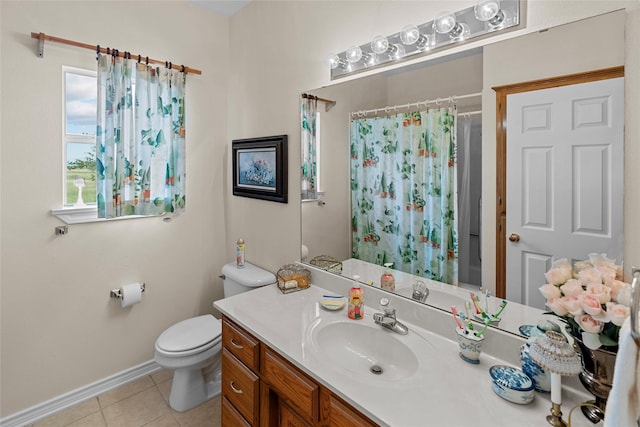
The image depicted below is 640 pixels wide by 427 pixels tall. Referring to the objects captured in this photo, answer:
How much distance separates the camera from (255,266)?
246cm

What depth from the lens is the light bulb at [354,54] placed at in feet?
5.37

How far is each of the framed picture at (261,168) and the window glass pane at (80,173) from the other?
0.93 metres

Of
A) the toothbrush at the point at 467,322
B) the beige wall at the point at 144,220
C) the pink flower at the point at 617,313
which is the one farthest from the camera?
the beige wall at the point at 144,220

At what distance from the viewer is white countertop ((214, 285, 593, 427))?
90 cm

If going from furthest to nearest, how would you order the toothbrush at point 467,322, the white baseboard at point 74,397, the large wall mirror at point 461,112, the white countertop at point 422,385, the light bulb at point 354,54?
the white baseboard at point 74,397
the light bulb at point 354,54
the toothbrush at point 467,322
the large wall mirror at point 461,112
the white countertop at point 422,385

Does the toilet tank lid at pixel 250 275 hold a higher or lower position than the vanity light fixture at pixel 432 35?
lower

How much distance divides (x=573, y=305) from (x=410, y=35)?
1.18 meters

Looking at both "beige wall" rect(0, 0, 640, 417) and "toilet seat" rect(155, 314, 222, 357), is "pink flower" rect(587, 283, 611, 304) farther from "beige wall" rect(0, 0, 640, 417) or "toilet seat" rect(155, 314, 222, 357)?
"toilet seat" rect(155, 314, 222, 357)

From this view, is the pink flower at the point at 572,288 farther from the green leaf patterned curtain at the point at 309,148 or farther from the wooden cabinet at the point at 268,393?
the green leaf patterned curtain at the point at 309,148

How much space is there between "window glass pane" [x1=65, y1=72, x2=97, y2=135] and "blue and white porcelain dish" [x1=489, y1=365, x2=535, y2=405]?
98.2 inches

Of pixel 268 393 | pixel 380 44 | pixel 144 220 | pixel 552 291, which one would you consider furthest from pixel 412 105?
pixel 144 220

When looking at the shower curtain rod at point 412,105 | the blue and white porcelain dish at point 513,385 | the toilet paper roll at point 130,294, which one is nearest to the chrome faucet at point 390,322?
the blue and white porcelain dish at point 513,385

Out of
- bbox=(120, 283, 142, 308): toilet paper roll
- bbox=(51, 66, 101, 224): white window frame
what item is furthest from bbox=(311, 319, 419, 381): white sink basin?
bbox=(51, 66, 101, 224): white window frame

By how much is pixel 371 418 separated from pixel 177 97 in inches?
91.5
